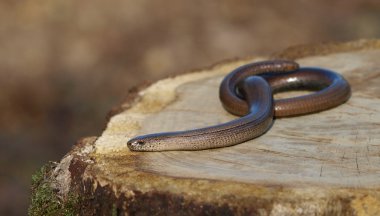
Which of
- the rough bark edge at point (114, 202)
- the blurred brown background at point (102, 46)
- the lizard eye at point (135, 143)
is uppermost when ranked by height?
the blurred brown background at point (102, 46)

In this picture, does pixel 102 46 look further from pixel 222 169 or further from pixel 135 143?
pixel 222 169

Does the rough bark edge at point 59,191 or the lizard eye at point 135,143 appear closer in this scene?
the rough bark edge at point 59,191

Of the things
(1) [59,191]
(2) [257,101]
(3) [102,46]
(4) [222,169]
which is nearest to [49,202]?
(1) [59,191]

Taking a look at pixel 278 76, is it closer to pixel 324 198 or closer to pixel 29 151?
pixel 324 198

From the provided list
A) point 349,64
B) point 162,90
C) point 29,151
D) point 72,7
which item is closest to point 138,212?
point 162,90

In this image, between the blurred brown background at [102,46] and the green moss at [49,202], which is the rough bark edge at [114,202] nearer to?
the green moss at [49,202]

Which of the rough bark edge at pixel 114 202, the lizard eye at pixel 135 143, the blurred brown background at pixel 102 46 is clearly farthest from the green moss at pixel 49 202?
the blurred brown background at pixel 102 46

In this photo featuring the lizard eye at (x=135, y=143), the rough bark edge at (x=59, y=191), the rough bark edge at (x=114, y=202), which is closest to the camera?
the rough bark edge at (x=114, y=202)
